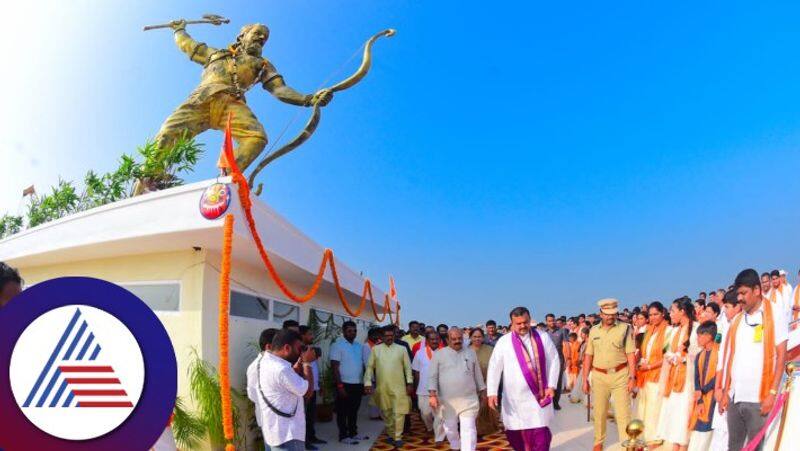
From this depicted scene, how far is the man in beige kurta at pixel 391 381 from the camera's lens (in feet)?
26.3

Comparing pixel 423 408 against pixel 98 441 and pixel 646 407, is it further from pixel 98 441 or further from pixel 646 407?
pixel 98 441

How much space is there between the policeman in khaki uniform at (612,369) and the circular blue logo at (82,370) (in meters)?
6.25

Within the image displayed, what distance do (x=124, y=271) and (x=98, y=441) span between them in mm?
5547

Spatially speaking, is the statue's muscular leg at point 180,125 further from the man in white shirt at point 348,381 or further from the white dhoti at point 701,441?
the white dhoti at point 701,441

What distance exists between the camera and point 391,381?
8.15 m

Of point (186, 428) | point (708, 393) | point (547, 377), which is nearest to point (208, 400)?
point (186, 428)

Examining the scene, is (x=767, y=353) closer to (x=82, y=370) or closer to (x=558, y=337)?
(x=82, y=370)

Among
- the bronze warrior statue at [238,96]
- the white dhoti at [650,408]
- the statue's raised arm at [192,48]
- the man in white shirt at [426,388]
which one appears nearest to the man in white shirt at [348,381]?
the man in white shirt at [426,388]

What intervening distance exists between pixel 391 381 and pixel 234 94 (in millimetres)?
4554

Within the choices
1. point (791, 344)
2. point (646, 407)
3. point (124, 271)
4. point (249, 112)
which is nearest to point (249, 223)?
point (124, 271)

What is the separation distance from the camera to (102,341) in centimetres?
129

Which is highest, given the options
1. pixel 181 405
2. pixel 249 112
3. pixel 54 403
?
pixel 249 112

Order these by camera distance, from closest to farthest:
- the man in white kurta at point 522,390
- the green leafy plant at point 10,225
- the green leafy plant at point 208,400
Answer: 1. the green leafy plant at point 208,400
2. the man in white kurta at point 522,390
3. the green leafy plant at point 10,225

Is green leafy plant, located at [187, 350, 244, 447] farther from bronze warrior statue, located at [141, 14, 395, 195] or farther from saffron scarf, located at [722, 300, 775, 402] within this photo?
saffron scarf, located at [722, 300, 775, 402]
